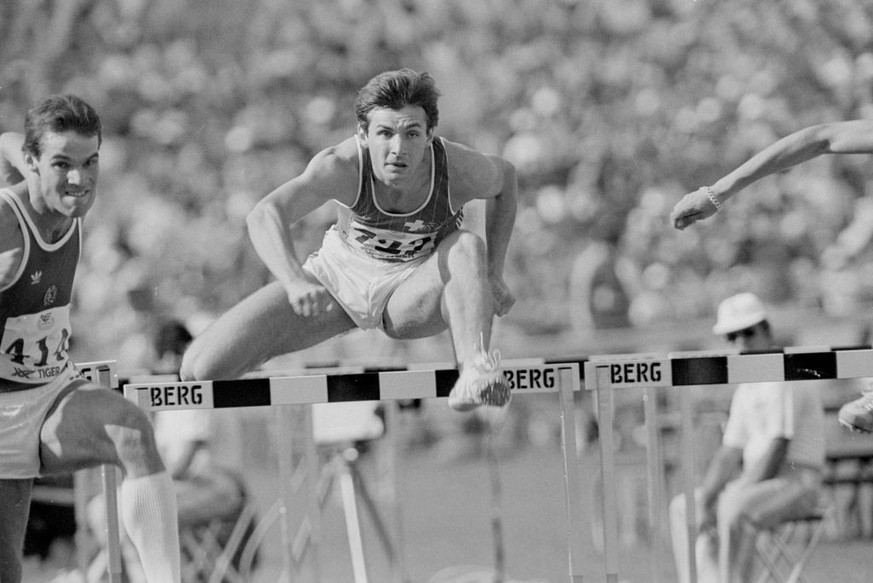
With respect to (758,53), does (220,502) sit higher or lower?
lower

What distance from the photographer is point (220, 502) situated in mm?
6660

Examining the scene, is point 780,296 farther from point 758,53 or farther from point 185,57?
point 185,57

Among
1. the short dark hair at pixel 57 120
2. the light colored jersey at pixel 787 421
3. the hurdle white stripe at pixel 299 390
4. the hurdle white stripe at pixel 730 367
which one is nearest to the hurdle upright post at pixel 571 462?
the hurdle white stripe at pixel 730 367

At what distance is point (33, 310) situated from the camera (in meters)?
3.52

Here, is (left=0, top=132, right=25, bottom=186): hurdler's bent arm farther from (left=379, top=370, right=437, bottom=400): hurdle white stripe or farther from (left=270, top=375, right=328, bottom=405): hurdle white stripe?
(left=379, top=370, right=437, bottom=400): hurdle white stripe

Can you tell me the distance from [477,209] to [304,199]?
1.13 metres

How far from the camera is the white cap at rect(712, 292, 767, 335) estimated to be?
5938 millimetres

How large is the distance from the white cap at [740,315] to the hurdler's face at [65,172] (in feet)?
11.4

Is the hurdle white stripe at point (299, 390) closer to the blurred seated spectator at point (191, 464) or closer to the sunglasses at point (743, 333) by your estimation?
the blurred seated spectator at point (191, 464)

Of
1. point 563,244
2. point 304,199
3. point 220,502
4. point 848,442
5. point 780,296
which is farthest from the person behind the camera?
point 563,244

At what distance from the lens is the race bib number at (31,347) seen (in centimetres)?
351

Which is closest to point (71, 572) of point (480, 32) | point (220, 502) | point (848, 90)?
point (220, 502)

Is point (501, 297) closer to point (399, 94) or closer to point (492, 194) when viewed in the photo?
point (492, 194)

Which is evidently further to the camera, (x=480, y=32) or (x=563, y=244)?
(x=480, y=32)
